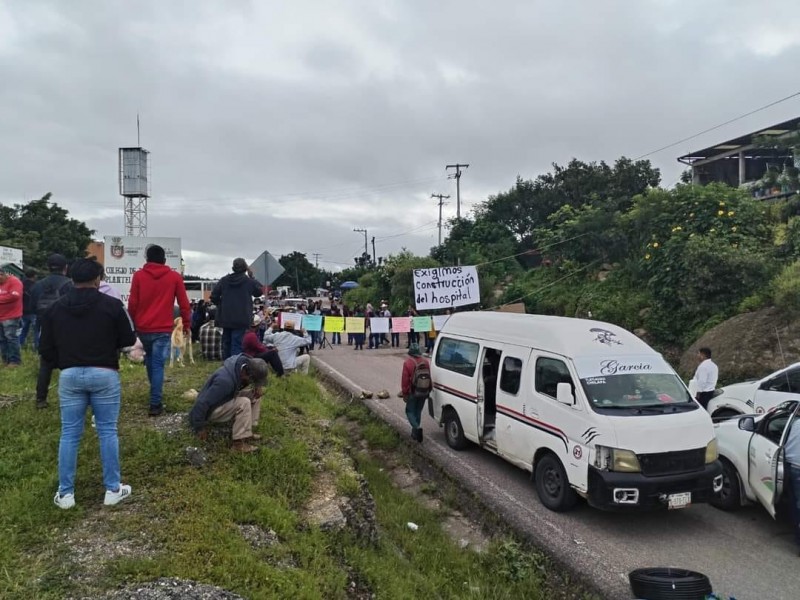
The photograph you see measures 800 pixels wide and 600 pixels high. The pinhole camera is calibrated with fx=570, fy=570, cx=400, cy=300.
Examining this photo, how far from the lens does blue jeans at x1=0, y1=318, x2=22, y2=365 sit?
9656mm

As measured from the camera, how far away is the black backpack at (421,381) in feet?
30.2

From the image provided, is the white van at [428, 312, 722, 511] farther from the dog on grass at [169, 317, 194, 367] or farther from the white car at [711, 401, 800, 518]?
the dog on grass at [169, 317, 194, 367]

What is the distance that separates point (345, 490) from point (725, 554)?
3.84 m

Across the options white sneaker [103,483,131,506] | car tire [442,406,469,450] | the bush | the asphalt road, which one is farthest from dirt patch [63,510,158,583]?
the bush

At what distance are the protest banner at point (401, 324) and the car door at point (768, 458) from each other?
51.7ft

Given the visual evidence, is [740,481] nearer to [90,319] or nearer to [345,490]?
[345,490]

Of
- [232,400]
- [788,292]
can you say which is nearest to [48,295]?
[232,400]

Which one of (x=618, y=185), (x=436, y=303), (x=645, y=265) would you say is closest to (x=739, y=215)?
(x=645, y=265)

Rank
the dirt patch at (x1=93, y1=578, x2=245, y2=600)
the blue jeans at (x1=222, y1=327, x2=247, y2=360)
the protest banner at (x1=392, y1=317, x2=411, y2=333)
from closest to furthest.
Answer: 1. the dirt patch at (x1=93, y1=578, x2=245, y2=600)
2. the blue jeans at (x1=222, y1=327, x2=247, y2=360)
3. the protest banner at (x1=392, y1=317, x2=411, y2=333)

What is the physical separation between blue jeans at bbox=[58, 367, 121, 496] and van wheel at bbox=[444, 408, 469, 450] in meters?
5.49

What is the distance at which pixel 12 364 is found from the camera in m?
9.84

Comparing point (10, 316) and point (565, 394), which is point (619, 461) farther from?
point (10, 316)

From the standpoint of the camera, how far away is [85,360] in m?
4.30

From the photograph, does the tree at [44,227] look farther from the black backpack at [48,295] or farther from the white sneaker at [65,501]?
the white sneaker at [65,501]
